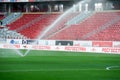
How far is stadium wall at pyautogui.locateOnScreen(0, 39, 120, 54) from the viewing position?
29.3 metres

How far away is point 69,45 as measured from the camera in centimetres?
3225

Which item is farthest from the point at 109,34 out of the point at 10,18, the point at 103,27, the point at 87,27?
the point at 10,18

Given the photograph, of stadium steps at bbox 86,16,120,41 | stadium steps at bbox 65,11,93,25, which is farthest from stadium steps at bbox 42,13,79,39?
stadium steps at bbox 86,16,120,41

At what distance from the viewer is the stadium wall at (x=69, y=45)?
29283 mm

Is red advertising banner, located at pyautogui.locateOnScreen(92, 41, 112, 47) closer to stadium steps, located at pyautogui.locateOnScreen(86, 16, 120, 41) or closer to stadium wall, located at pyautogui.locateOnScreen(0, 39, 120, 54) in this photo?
stadium wall, located at pyautogui.locateOnScreen(0, 39, 120, 54)

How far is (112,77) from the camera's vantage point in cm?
1557

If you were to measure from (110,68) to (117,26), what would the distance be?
705 inches

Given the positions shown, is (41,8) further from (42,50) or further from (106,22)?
(42,50)

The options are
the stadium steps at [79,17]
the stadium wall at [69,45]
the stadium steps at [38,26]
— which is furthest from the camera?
the stadium steps at [38,26]

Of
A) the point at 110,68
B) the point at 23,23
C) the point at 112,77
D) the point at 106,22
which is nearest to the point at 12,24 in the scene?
the point at 23,23

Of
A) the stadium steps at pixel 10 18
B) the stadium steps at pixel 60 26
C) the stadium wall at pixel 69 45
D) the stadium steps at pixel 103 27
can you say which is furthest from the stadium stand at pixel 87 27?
the stadium steps at pixel 10 18

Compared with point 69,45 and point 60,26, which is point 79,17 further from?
point 69,45

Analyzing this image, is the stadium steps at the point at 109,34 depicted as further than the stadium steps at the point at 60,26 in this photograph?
No

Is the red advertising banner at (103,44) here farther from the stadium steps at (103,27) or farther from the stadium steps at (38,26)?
the stadium steps at (38,26)
